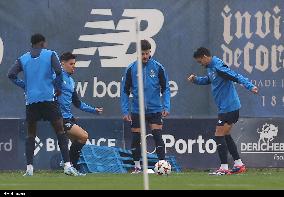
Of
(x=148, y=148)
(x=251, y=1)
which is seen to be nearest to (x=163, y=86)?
(x=148, y=148)

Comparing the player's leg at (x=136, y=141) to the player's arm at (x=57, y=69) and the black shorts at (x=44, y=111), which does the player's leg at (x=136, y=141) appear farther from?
the player's arm at (x=57, y=69)

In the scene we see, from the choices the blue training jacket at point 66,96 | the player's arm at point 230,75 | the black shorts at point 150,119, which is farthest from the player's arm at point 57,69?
the player's arm at point 230,75

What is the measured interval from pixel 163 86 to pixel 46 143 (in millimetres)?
2858

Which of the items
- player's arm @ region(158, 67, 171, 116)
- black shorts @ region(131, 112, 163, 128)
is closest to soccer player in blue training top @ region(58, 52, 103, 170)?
black shorts @ region(131, 112, 163, 128)

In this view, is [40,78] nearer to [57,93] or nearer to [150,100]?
[57,93]

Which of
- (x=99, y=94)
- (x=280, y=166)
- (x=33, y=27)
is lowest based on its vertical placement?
(x=280, y=166)

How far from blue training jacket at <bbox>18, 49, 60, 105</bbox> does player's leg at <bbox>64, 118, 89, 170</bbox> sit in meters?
1.01

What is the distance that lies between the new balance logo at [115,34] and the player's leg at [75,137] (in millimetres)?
2549

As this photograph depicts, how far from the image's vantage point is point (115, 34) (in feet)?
64.1

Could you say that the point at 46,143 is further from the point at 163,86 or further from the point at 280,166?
the point at 280,166

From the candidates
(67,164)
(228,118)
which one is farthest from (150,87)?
(67,164)

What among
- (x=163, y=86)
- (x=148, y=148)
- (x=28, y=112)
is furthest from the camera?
(x=148, y=148)

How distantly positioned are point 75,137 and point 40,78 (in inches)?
57.6

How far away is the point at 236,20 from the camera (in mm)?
19578
